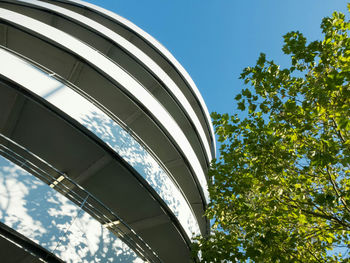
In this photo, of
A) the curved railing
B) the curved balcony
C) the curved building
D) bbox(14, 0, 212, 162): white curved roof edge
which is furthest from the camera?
bbox(14, 0, 212, 162): white curved roof edge

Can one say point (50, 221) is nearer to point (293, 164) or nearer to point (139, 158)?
point (139, 158)

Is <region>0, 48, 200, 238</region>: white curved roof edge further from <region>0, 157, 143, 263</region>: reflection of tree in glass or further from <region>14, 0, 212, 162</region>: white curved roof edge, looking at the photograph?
<region>14, 0, 212, 162</region>: white curved roof edge

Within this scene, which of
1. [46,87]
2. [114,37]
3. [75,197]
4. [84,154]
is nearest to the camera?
[46,87]

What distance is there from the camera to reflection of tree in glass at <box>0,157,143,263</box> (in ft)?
15.4

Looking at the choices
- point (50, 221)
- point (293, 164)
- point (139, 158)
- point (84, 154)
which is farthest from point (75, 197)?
point (293, 164)

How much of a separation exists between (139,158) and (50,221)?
11.0 feet

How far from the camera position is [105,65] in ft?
30.2

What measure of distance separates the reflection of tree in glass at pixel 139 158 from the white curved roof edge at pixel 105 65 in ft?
6.39

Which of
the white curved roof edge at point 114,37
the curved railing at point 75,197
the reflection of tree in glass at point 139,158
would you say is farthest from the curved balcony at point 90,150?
the white curved roof edge at point 114,37

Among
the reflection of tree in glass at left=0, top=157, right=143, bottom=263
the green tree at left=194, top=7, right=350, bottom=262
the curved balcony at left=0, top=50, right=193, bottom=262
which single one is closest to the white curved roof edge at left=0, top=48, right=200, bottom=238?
the curved balcony at left=0, top=50, right=193, bottom=262

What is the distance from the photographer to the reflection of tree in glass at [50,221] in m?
4.69

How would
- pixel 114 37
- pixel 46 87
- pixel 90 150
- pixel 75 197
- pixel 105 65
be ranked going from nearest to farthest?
pixel 46 87
pixel 90 150
pixel 75 197
pixel 105 65
pixel 114 37

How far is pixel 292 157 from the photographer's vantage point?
5.98 metres

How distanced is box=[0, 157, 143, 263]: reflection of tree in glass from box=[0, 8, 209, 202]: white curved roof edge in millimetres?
5045
